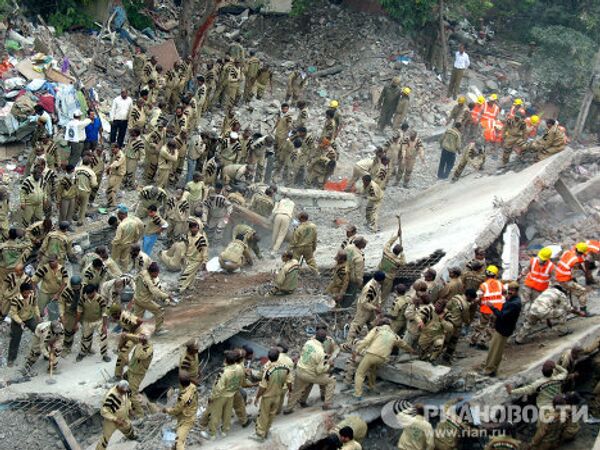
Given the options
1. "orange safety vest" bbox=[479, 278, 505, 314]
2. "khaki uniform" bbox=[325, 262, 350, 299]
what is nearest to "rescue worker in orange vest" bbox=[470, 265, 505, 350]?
"orange safety vest" bbox=[479, 278, 505, 314]

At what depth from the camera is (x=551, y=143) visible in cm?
1739

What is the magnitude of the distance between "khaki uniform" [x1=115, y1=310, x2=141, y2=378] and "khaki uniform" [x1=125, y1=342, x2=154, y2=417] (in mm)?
246

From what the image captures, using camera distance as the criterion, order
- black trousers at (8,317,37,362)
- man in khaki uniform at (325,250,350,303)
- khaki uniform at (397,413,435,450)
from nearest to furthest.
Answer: khaki uniform at (397,413,435,450) → black trousers at (8,317,37,362) → man in khaki uniform at (325,250,350,303)

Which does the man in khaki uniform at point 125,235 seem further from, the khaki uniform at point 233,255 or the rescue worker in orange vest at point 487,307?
the rescue worker in orange vest at point 487,307

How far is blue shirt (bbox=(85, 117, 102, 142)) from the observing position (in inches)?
651

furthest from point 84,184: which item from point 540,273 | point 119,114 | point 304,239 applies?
point 540,273

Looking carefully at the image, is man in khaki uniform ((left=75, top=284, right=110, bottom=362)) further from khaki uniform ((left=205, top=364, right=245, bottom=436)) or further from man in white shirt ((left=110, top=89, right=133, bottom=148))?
man in white shirt ((left=110, top=89, right=133, bottom=148))

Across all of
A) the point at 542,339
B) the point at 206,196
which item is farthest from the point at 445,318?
the point at 206,196

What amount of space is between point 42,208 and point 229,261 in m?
3.05

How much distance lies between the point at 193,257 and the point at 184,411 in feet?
12.7

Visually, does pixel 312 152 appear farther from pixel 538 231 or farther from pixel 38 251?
pixel 38 251

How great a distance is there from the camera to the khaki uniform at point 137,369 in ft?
35.7

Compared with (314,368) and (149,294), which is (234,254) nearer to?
(149,294)

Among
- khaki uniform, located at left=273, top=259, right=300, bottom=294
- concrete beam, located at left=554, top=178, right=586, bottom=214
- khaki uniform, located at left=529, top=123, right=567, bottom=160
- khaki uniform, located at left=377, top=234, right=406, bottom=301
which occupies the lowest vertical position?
khaki uniform, located at left=273, top=259, right=300, bottom=294
